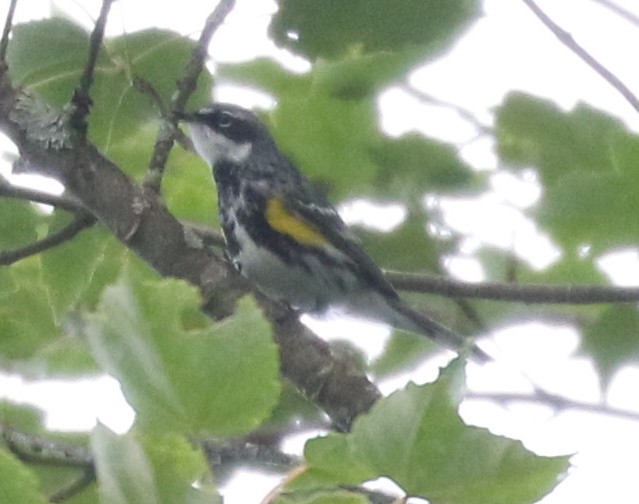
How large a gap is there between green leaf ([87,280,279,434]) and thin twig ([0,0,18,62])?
2.55 ft

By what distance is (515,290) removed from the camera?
1.31 m

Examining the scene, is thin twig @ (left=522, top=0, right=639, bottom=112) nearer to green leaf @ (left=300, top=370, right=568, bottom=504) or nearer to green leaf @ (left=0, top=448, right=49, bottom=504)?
green leaf @ (left=300, top=370, right=568, bottom=504)

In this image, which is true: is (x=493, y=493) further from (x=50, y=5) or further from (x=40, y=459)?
(x=50, y=5)

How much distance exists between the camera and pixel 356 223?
1351 mm

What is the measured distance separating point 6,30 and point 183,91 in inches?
9.3

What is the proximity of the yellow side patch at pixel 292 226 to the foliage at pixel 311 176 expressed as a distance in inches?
43.8

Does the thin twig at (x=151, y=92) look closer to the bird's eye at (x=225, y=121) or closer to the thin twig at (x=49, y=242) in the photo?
the thin twig at (x=49, y=242)

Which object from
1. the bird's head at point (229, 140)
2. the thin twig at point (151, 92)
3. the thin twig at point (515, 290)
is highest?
the bird's head at point (229, 140)

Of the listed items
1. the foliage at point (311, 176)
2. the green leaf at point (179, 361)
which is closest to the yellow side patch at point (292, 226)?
the foliage at point (311, 176)

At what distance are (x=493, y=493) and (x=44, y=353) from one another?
944 mm

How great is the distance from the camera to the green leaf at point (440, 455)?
22.1 inches

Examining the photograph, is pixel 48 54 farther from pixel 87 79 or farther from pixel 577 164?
pixel 577 164

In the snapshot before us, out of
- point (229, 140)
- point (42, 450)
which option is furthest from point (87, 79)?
point (229, 140)

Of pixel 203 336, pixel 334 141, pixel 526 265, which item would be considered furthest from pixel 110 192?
pixel 203 336
